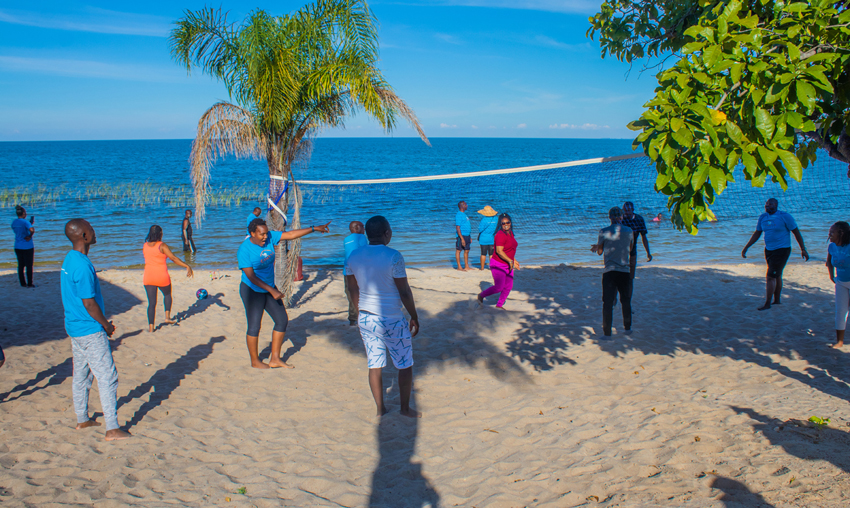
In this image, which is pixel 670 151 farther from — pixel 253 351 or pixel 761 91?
pixel 253 351

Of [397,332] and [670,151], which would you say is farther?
[397,332]

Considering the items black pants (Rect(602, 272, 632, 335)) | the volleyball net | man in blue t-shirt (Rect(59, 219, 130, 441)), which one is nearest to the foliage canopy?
black pants (Rect(602, 272, 632, 335))

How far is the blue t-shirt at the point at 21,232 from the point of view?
31.1 feet

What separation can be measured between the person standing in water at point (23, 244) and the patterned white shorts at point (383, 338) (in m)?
8.86

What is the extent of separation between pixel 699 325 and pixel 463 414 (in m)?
4.62

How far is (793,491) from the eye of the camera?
A: 325 centimetres

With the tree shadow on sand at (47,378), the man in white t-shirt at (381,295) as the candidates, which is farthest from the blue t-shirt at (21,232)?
the man in white t-shirt at (381,295)

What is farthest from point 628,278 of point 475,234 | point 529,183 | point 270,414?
point 529,183

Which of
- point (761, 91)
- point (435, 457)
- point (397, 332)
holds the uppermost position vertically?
point (761, 91)

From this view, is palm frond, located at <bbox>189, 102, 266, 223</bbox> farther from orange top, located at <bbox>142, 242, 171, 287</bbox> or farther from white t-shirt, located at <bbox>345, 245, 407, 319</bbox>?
white t-shirt, located at <bbox>345, 245, 407, 319</bbox>

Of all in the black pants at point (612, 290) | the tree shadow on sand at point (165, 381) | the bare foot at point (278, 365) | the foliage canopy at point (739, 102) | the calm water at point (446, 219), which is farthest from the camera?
the calm water at point (446, 219)

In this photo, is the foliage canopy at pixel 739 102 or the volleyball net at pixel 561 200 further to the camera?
the volleyball net at pixel 561 200

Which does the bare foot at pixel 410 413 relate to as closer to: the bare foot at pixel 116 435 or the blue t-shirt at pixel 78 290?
the bare foot at pixel 116 435

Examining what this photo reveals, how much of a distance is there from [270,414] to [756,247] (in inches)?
674
